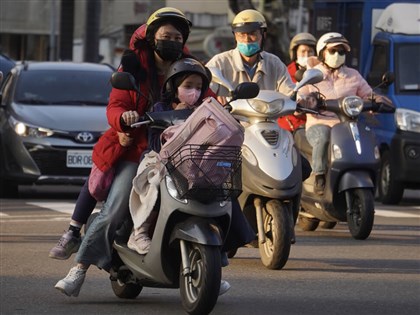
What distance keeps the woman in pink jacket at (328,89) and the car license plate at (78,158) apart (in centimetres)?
424

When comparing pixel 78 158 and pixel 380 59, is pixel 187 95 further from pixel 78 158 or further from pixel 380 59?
pixel 380 59

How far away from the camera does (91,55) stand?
126 ft

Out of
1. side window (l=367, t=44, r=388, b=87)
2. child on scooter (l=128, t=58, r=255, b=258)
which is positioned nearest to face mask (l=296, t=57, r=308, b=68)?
side window (l=367, t=44, r=388, b=87)

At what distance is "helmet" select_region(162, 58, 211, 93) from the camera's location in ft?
29.1

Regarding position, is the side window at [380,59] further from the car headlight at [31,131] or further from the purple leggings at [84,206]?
the purple leggings at [84,206]

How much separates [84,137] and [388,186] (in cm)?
387

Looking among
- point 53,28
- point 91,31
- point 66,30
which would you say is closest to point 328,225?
point 91,31

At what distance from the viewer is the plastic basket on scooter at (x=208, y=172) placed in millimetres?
8336

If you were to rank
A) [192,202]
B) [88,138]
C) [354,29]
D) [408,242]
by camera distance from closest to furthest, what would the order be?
1. [192,202]
2. [408,242]
3. [88,138]
4. [354,29]

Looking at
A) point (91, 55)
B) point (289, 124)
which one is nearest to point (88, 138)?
point (289, 124)

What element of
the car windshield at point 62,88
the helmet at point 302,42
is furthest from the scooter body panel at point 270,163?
the car windshield at point 62,88

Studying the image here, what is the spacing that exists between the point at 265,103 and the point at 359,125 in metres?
2.66

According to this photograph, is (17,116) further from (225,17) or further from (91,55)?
(225,17)

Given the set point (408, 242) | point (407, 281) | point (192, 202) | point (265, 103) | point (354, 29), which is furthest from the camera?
point (354, 29)
